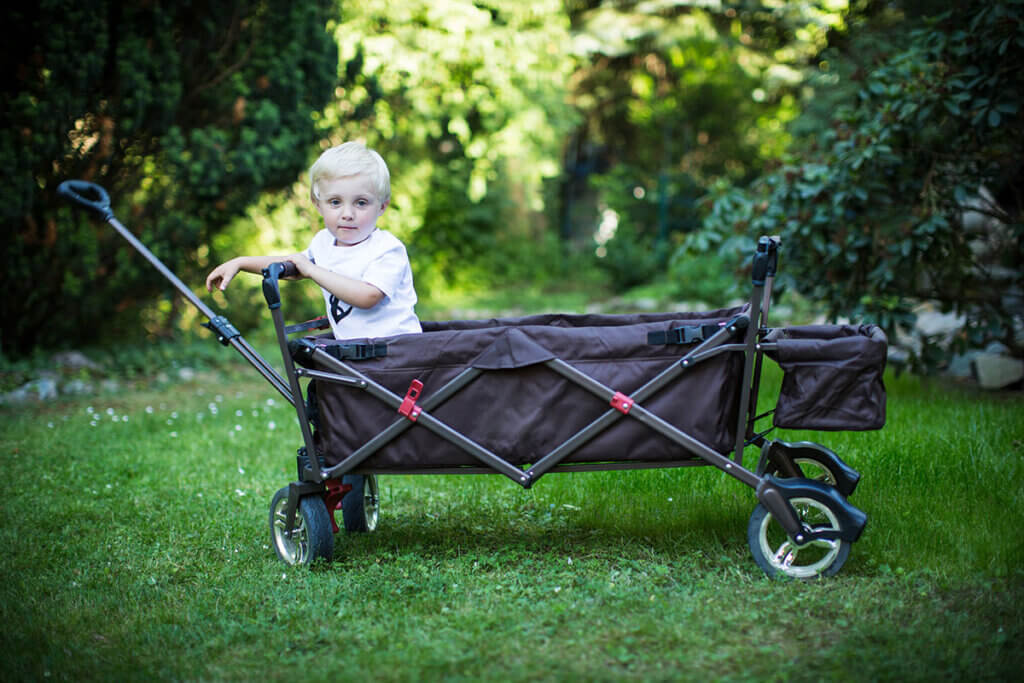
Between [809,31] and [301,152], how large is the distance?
9842mm

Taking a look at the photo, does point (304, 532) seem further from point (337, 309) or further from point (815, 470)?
point (815, 470)

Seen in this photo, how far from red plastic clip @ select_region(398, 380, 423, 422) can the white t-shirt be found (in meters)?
0.24

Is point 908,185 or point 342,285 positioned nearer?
point 342,285

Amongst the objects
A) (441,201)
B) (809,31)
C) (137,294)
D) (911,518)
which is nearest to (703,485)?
(911,518)

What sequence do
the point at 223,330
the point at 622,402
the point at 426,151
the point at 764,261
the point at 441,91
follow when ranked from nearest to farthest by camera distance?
1. the point at 764,261
2. the point at 622,402
3. the point at 223,330
4. the point at 441,91
5. the point at 426,151

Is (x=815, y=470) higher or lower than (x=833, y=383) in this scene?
lower

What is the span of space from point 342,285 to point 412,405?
460 mm

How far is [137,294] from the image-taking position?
7.25 metres

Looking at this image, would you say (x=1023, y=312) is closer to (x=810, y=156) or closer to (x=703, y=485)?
(x=810, y=156)

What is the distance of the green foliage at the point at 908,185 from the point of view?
4648 millimetres

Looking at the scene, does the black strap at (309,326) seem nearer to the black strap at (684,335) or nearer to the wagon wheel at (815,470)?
the black strap at (684,335)

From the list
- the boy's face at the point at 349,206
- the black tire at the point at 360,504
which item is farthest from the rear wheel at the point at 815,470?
the boy's face at the point at 349,206

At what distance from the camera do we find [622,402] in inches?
112

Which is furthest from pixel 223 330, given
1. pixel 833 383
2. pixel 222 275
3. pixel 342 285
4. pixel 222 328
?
pixel 833 383
